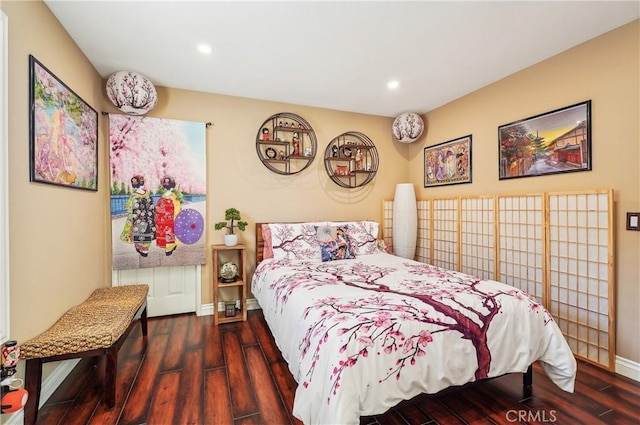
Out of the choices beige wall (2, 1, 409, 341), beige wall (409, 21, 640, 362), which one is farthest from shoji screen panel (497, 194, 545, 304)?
A: beige wall (2, 1, 409, 341)

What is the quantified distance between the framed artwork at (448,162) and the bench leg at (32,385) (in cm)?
397

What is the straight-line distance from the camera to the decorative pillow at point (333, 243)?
3068 mm

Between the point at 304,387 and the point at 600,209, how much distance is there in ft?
8.25

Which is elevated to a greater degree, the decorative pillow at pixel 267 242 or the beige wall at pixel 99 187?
the beige wall at pixel 99 187

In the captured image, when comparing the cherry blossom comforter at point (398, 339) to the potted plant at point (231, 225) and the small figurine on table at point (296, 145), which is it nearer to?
the potted plant at point (231, 225)

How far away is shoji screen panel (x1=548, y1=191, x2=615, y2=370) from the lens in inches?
84.7

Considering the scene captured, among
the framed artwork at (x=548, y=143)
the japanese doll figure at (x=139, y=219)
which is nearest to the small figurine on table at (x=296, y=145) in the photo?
the japanese doll figure at (x=139, y=219)

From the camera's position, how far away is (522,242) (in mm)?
2730

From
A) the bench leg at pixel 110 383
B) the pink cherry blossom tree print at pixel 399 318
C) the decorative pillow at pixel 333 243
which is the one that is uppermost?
the decorative pillow at pixel 333 243

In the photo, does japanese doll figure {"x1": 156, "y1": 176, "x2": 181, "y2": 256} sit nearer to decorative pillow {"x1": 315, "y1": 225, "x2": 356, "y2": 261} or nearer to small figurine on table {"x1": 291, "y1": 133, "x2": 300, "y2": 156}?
small figurine on table {"x1": 291, "y1": 133, "x2": 300, "y2": 156}

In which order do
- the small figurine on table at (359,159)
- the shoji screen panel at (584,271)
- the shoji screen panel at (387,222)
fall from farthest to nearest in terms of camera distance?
the shoji screen panel at (387,222), the small figurine on table at (359,159), the shoji screen panel at (584,271)

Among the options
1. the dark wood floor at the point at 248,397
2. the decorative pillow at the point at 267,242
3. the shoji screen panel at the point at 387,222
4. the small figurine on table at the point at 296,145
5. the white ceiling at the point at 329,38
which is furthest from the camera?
the shoji screen panel at the point at 387,222

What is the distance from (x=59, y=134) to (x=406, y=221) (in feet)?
11.7

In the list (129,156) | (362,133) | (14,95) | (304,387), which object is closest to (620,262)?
(304,387)
